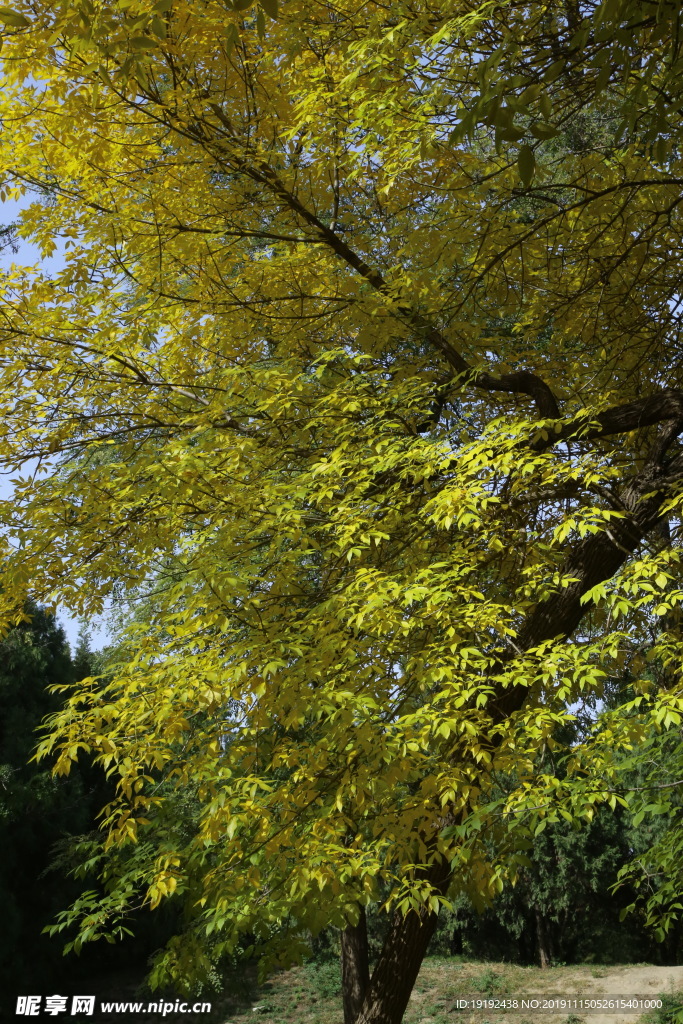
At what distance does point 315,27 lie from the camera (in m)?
4.44

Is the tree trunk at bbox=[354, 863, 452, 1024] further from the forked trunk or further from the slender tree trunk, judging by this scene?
the slender tree trunk

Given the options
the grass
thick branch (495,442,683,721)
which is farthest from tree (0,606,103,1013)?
thick branch (495,442,683,721)

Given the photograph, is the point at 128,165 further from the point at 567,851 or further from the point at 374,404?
the point at 567,851

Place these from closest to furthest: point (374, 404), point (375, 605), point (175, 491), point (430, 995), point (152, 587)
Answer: point (375, 605) → point (175, 491) → point (374, 404) → point (152, 587) → point (430, 995)

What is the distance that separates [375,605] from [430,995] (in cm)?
1140

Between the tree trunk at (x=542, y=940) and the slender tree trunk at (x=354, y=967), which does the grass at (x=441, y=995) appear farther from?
the slender tree trunk at (x=354, y=967)

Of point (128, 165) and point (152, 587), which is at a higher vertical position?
point (128, 165)

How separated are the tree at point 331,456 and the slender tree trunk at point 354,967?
11.6 feet

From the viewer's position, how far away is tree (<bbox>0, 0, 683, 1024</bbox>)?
3.37 meters

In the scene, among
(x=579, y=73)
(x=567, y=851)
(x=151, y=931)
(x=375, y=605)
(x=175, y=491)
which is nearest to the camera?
(x=375, y=605)

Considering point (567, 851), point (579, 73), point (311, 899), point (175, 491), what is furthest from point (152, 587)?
point (567, 851)

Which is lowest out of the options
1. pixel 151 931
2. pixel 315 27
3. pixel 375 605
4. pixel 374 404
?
pixel 151 931

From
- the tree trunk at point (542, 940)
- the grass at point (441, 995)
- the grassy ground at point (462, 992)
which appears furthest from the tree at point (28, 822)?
the tree trunk at point (542, 940)

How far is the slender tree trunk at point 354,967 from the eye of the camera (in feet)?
26.5
